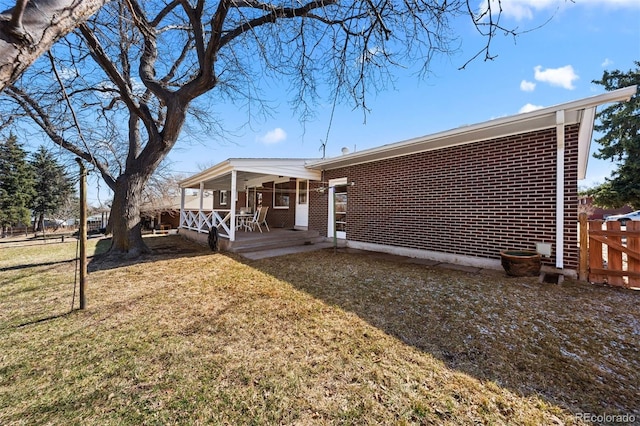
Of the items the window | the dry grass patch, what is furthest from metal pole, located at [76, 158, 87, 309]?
the window

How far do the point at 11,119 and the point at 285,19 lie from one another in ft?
24.7

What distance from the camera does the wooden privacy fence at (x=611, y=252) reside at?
14.0 ft

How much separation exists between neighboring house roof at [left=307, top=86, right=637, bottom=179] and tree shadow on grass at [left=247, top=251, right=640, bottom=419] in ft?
9.51

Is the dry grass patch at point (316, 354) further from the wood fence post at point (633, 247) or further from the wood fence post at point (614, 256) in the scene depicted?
the wood fence post at point (633, 247)

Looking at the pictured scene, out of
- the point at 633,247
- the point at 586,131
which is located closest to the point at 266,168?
the point at 586,131

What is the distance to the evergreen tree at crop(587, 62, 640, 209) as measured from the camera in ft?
33.5

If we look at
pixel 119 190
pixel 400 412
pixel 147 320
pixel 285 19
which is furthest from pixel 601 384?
pixel 119 190

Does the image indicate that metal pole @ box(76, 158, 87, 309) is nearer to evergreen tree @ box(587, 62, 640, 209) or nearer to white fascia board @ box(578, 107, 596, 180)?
white fascia board @ box(578, 107, 596, 180)

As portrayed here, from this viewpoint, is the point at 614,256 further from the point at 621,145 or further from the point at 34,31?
the point at 621,145

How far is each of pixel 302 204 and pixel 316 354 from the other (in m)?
8.30

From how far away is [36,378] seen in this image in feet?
6.91

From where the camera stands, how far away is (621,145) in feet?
35.0

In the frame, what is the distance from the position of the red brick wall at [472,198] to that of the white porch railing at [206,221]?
167 inches

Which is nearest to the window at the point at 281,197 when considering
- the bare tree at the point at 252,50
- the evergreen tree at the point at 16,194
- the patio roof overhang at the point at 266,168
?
the patio roof overhang at the point at 266,168
